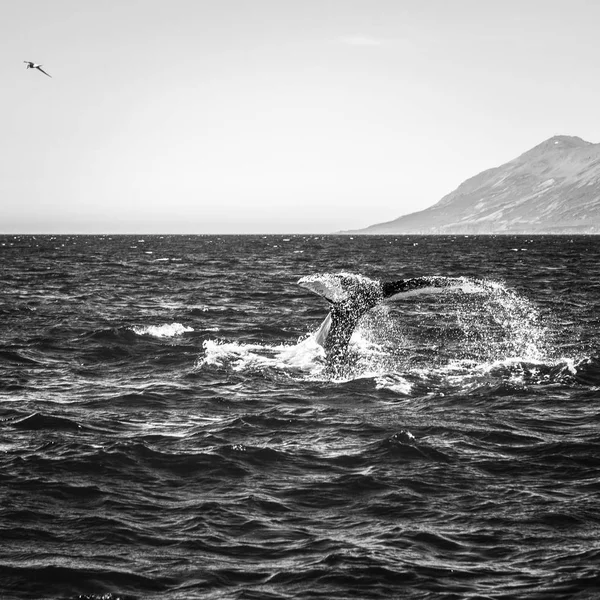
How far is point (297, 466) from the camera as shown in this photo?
30.7 feet

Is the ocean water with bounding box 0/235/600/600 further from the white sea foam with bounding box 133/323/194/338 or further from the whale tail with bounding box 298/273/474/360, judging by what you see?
the whale tail with bounding box 298/273/474/360

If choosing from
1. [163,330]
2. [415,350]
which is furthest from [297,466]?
[163,330]

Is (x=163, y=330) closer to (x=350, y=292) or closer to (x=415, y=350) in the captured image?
(x=415, y=350)

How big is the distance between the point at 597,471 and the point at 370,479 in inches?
105

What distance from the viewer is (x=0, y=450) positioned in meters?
10.0

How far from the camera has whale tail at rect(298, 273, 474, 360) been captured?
13.0 m

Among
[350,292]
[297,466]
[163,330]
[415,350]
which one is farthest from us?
[163,330]

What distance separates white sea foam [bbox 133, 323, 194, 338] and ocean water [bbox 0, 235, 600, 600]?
11.2 inches

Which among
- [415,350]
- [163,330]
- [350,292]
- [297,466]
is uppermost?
[350,292]

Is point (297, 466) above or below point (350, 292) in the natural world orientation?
below

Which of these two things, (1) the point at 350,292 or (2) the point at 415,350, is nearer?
(1) the point at 350,292

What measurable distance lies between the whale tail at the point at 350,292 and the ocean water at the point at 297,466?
2.16 feet

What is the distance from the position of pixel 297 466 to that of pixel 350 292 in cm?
542

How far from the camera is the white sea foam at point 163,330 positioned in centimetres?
2009
